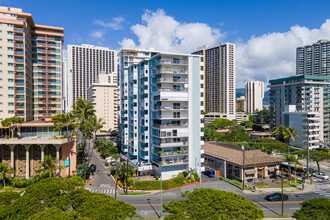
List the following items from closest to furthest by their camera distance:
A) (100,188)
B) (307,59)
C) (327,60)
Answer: (100,188), (327,60), (307,59)

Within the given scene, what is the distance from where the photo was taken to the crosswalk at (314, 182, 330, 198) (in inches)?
2038

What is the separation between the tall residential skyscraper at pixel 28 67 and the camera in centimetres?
6881

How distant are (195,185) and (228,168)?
12.2m

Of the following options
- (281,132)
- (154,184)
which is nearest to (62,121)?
(154,184)

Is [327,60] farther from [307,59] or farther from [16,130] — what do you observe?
[16,130]

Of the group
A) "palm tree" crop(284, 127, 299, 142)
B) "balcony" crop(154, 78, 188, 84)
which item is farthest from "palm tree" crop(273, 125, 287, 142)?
"balcony" crop(154, 78, 188, 84)

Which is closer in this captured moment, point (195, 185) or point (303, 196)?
point (303, 196)

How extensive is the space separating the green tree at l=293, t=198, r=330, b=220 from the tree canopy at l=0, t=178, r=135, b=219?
19857 millimetres

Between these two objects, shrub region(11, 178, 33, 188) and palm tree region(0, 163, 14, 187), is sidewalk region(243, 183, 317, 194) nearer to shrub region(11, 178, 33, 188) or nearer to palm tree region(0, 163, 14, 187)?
shrub region(11, 178, 33, 188)

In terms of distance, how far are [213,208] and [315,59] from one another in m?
189

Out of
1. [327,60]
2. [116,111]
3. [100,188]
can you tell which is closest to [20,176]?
[100,188]

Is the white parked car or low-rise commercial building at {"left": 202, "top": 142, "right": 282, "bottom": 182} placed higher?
low-rise commercial building at {"left": 202, "top": 142, "right": 282, "bottom": 182}

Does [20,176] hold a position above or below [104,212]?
below

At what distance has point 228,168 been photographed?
64.3m
